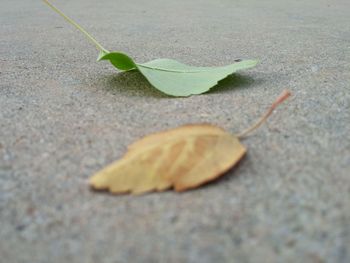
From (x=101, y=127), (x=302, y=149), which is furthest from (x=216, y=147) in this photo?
(x=101, y=127)

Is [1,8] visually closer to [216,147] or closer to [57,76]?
[57,76]

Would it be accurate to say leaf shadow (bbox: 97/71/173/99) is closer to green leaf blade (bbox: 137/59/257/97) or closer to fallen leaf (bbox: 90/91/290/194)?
green leaf blade (bbox: 137/59/257/97)

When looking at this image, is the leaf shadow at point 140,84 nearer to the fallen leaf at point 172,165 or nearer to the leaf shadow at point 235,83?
the leaf shadow at point 235,83

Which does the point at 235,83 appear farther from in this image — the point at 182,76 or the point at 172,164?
the point at 172,164

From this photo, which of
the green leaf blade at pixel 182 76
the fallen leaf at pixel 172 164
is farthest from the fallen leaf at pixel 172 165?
the green leaf blade at pixel 182 76

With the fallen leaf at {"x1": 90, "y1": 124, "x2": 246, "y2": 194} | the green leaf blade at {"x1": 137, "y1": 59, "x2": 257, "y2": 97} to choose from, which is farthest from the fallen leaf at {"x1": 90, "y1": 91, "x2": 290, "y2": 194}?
the green leaf blade at {"x1": 137, "y1": 59, "x2": 257, "y2": 97}

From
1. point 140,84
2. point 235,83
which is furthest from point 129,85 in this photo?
point 235,83

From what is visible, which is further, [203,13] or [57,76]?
[203,13]
